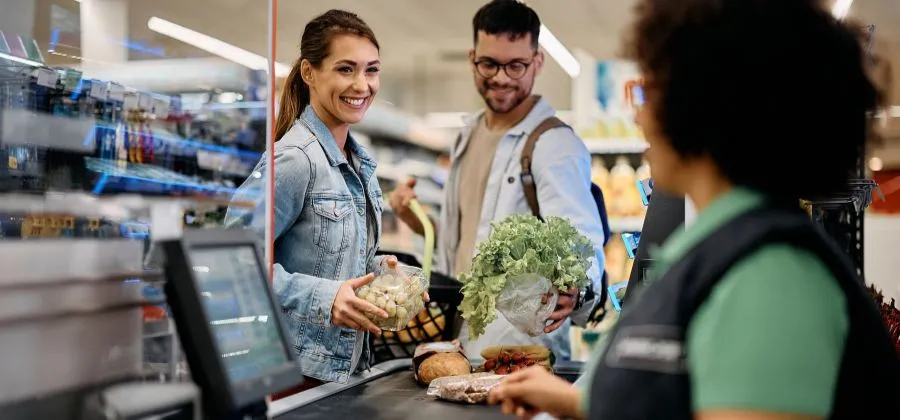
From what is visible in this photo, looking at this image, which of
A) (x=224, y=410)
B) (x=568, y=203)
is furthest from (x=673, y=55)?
(x=568, y=203)

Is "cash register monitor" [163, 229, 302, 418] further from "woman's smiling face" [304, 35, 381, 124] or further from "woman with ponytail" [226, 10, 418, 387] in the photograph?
"woman's smiling face" [304, 35, 381, 124]

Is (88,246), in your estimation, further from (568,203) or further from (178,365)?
(568,203)

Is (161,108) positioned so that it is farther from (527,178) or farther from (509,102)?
(509,102)

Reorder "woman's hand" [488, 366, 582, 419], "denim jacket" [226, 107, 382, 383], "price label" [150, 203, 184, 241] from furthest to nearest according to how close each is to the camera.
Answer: "denim jacket" [226, 107, 382, 383] → "price label" [150, 203, 184, 241] → "woman's hand" [488, 366, 582, 419]

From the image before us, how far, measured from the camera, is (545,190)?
3543 millimetres

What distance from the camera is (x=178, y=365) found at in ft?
5.55

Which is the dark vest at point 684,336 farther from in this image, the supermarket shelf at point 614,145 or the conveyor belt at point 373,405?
the supermarket shelf at point 614,145

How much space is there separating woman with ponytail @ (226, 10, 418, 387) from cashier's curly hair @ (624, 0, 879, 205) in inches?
51.3

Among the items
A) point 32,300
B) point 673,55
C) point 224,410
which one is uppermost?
point 673,55

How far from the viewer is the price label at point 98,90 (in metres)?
2.13

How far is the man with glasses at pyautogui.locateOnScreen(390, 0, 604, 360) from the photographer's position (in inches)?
140

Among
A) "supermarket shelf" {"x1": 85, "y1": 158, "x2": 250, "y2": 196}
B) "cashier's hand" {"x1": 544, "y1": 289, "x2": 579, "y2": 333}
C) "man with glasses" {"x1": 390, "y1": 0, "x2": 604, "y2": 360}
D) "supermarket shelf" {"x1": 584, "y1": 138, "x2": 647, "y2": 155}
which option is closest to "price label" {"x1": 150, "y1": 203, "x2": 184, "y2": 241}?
"supermarket shelf" {"x1": 85, "y1": 158, "x2": 250, "y2": 196}

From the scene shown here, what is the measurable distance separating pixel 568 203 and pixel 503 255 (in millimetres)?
925

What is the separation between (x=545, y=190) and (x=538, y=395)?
2.23 m
